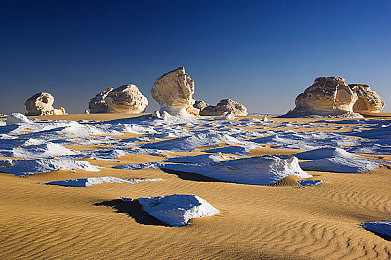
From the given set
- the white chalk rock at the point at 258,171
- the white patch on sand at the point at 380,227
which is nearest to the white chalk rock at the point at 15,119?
the white chalk rock at the point at 258,171

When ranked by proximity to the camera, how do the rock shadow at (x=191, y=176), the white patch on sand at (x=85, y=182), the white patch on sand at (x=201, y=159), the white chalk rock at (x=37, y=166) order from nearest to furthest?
1. the white patch on sand at (x=85, y=182)
2. the white chalk rock at (x=37, y=166)
3. the rock shadow at (x=191, y=176)
4. the white patch on sand at (x=201, y=159)

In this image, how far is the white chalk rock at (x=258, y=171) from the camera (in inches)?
256

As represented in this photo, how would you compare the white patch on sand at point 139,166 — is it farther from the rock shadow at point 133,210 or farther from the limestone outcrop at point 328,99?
the limestone outcrop at point 328,99

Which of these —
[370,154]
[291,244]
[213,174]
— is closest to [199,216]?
[291,244]

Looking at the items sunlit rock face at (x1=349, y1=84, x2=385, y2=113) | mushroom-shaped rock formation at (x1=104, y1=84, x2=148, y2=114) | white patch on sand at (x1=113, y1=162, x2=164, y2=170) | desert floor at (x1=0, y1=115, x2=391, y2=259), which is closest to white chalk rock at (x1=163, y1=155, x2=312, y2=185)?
desert floor at (x1=0, y1=115, x2=391, y2=259)

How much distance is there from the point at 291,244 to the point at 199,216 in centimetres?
115

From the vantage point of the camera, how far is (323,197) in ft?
17.5

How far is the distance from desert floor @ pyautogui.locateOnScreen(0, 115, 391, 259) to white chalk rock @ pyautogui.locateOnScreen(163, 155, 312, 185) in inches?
23.9

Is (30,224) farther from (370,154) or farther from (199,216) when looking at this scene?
(370,154)

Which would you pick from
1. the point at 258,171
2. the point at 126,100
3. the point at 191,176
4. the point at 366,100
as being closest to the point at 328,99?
the point at 366,100

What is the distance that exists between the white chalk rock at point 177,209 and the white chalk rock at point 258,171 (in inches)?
114

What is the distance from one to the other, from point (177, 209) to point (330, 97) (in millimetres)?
33581

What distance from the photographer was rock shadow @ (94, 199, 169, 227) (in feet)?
11.1

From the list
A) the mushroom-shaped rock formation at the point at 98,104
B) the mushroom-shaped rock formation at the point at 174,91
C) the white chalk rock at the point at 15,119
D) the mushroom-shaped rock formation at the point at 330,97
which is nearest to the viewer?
the white chalk rock at the point at 15,119
